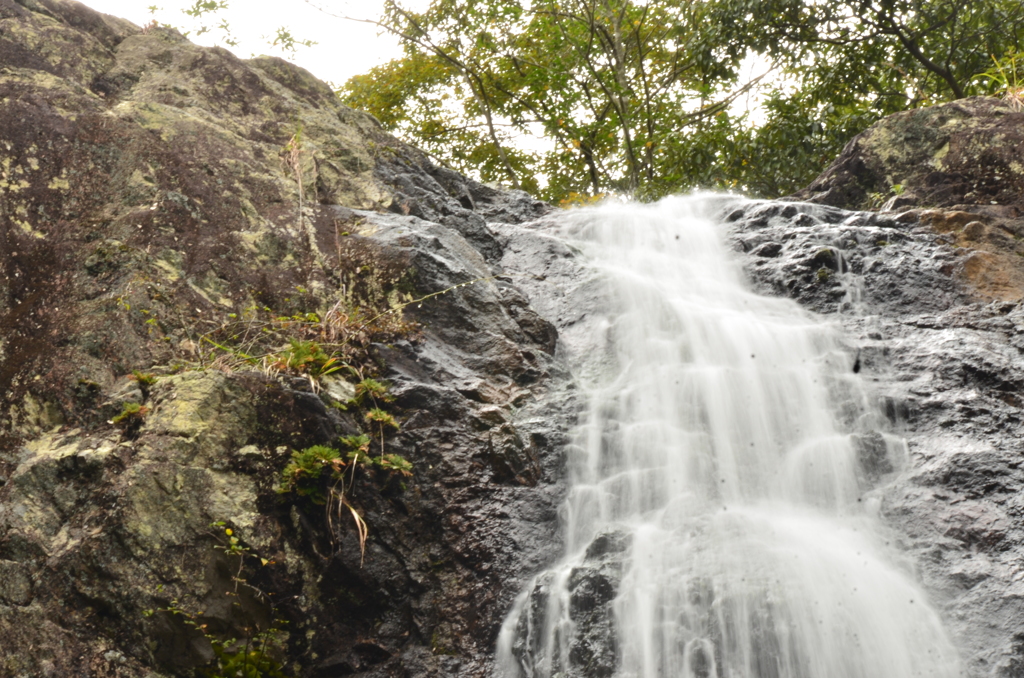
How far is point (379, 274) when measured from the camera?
Answer: 18.9 feet

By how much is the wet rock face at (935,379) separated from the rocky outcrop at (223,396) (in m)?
2.14

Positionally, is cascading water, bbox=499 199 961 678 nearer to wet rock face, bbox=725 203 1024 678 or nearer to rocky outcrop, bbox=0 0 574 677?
wet rock face, bbox=725 203 1024 678

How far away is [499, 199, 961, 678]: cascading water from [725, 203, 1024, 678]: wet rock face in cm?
15

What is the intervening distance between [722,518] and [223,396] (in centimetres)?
294

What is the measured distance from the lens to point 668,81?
1407cm

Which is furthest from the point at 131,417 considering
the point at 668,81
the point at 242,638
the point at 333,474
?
the point at 668,81

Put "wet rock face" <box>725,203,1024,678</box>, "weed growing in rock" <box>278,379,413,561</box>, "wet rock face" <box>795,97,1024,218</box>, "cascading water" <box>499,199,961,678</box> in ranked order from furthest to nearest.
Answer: "wet rock face" <box>795,97,1024,218</box>
"weed growing in rock" <box>278,379,413,561</box>
"wet rock face" <box>725,203,1024,678</box>
"cascading water" <box>499,199,961,678</box>

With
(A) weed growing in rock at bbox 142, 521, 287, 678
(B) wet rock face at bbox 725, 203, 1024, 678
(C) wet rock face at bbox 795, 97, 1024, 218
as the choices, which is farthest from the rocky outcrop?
(C) wet rock face at bbox 795, 97, 1024, 218

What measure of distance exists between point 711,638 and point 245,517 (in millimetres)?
2427

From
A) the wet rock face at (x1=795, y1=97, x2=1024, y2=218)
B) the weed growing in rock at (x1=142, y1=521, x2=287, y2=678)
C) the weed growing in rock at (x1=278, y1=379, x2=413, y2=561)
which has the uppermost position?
the wet rock face at (x1=795, y1=97, x2=1024, y2=218)

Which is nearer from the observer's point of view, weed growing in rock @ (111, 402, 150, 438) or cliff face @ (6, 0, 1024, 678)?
cliff face @ (6, 0, 1024, 678)

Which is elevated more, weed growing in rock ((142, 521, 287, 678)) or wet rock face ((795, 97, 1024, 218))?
wet rock face ((795, 97, 1024, 218))

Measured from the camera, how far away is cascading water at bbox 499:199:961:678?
3746 mm

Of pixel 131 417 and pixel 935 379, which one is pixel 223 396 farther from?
pixel 935 379
